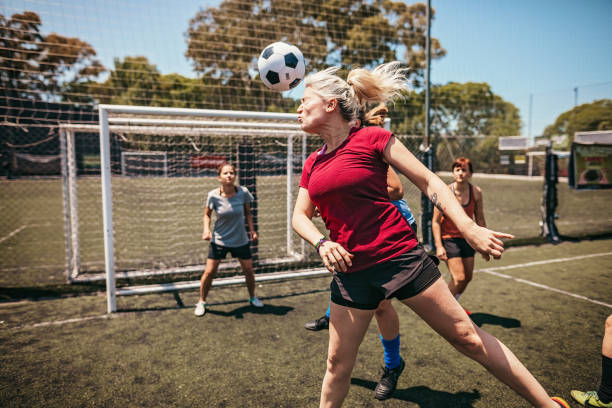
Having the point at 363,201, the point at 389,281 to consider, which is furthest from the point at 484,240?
the point at 363,201

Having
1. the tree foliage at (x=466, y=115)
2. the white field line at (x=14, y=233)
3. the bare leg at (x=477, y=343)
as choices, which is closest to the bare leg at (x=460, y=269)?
the bare leg at (x=477, y=343)

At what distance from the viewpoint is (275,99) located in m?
12.7

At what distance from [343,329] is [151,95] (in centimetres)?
2397

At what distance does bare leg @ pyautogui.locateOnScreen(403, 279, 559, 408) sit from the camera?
1.84 meters

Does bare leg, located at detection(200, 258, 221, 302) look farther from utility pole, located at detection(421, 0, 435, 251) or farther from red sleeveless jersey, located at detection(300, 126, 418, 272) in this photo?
utility pole, located at detection(421, 0, 435, 251)

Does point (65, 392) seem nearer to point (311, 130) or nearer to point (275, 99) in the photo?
point (311, 130)

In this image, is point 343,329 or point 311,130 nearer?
point 343,329

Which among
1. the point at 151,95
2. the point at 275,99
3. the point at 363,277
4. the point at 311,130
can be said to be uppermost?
the point at 151,95

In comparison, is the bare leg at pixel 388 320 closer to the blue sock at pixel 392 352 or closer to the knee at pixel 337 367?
the blue sock at pixel 392 352

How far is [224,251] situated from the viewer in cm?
473

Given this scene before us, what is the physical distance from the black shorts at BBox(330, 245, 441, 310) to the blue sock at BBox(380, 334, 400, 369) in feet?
3.97

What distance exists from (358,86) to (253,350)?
2881 millimetres

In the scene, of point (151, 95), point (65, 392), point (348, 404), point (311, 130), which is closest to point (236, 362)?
point (348, 404)

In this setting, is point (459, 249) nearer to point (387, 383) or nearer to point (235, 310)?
point (387, 383)
